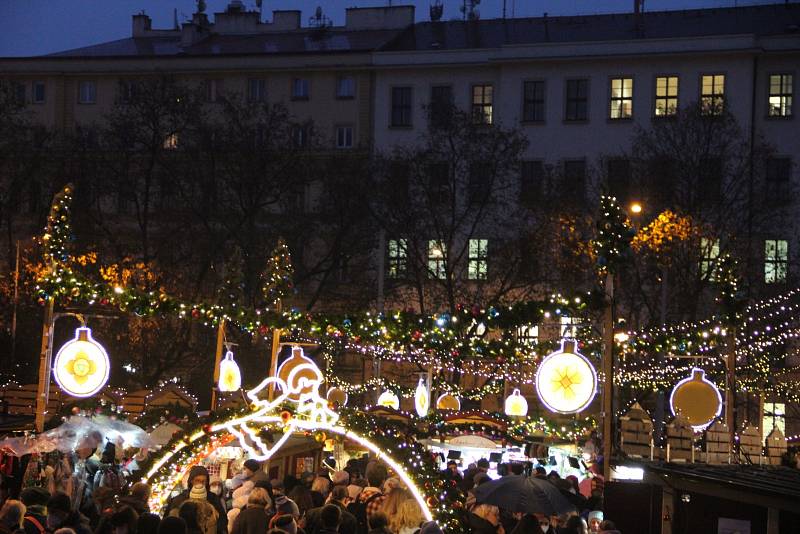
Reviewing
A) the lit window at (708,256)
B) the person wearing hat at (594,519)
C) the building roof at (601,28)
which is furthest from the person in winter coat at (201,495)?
the building roof at (601,28)

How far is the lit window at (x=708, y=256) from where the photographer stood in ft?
134

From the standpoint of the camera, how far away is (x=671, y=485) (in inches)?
539

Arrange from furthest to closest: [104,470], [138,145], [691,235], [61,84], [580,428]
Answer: [61,84] → [138,145] → [691,235] → [580,428] → [104,470]

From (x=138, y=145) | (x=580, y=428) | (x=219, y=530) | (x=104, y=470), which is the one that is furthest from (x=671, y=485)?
(x=138, y=145)

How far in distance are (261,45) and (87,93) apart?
300 inches

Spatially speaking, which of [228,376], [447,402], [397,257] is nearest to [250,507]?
[228,376]

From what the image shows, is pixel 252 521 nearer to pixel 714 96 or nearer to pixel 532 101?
pixel 714 96

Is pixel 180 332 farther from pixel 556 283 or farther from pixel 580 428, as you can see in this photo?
pixel 580 428

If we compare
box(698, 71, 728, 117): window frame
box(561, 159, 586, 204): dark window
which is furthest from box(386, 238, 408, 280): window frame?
box(698, 71, 728, 117): window frame

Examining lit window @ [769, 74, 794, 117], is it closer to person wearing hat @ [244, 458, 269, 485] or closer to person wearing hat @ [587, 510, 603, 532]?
person wearing hat @ [244, 458, 269, 485]

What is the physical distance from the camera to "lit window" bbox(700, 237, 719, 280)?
40.7 metres

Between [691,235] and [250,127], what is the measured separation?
14830 millimetres

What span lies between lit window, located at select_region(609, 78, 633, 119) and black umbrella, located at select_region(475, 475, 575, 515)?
39533 millimetres

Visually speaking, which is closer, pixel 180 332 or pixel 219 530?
pixel 219 530
